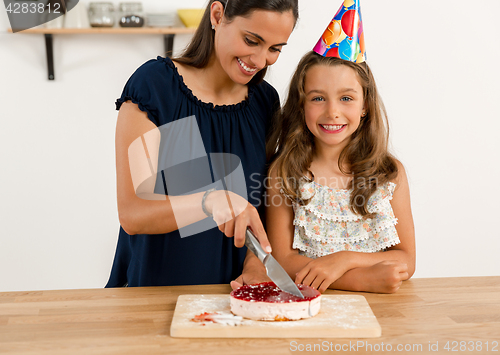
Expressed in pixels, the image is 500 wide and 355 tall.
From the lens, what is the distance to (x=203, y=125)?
1330 millimetres

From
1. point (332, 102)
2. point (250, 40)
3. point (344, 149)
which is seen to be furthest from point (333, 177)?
point (250, 40)

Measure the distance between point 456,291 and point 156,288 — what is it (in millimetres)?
669

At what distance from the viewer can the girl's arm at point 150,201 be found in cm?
99

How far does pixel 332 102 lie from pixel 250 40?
33cm

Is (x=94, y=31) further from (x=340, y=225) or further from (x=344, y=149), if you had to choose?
(x=340, y=225)

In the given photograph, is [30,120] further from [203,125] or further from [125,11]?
[203,125]

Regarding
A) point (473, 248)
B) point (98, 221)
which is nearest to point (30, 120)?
point (98, 221)

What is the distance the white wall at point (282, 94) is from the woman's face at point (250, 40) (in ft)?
4.44

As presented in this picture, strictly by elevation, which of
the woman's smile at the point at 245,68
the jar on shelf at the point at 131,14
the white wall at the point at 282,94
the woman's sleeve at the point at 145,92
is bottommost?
the white wall at the point at 282,94

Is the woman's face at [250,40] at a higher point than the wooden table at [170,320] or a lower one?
higher

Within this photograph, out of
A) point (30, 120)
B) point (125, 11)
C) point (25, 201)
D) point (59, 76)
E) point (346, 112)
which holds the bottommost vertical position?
point (25, 201)

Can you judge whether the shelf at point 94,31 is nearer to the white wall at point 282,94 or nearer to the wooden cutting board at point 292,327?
the white wall at point 282,94

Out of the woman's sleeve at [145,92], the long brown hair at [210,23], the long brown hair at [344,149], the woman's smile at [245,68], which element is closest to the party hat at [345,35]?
the long brown hair at [344,149]

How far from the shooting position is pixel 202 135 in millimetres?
1327
